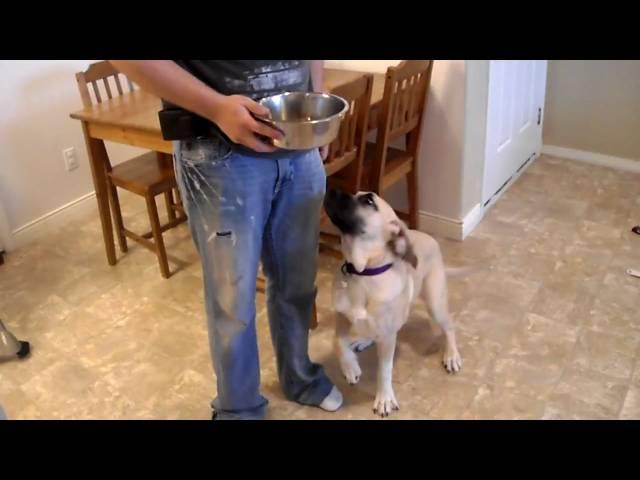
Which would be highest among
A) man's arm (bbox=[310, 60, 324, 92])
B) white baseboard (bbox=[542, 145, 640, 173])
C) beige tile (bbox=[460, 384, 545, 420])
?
man's arm (bbox=[310, 60, 324, 92])

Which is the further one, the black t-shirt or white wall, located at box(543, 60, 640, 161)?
white wall, located at box(543, 60, 640, 161)

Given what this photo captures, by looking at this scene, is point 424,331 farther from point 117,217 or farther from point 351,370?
point 117,217

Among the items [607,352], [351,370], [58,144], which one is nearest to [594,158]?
[607,352]

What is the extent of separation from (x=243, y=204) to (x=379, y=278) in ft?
1.62

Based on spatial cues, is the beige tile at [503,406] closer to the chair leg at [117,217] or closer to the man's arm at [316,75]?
the man's arm at [316,75]

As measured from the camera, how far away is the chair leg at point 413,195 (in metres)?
2.65

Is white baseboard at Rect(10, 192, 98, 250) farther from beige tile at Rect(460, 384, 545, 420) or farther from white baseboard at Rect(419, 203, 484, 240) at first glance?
beige tile at Rect(460, 384, 545, 420)

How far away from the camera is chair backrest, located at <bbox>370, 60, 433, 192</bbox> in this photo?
88.0 inches

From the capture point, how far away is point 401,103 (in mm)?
2346

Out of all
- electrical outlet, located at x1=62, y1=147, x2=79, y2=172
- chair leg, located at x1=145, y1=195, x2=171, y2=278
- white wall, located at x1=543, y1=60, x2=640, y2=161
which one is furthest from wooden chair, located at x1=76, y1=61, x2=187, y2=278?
white wall, located at x1=543, y1=60, x2=640, y2=161

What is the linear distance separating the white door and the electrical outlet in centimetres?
205

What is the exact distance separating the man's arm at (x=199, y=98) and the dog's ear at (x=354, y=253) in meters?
0.49

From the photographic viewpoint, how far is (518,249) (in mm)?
2666
